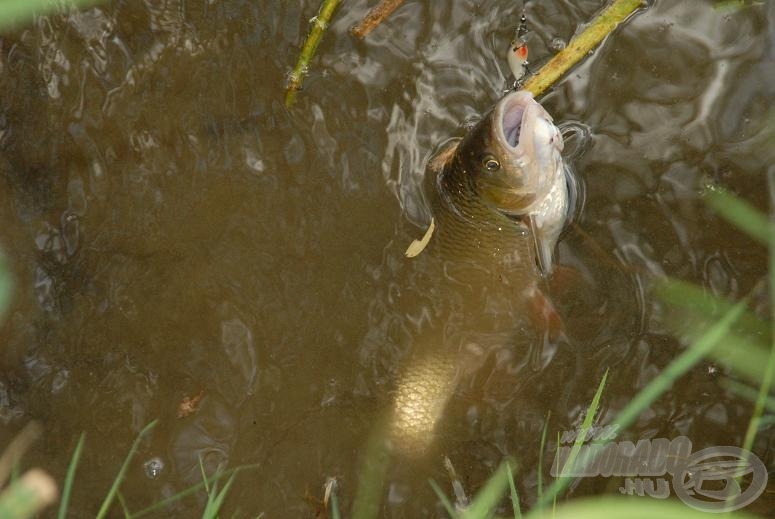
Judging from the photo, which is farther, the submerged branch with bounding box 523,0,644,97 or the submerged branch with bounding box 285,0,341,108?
the submerged branch with bounding box 285,0,341,108

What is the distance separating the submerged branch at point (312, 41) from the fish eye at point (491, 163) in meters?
1.23

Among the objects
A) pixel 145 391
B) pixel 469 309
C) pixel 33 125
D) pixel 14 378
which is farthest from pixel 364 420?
pixel 33 125

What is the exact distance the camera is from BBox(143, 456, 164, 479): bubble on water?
392cm

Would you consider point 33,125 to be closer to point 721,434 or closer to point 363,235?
point 363,235

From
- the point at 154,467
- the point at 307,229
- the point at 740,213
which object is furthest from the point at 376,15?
the point at 154,467

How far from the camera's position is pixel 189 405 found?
397cm

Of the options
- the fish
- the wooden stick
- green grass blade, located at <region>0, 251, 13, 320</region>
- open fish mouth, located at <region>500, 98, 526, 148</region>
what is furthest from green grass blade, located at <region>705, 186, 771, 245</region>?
green grass blade, located at <region>0, 251, 13, 320</region>

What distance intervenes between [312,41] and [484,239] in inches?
53.5

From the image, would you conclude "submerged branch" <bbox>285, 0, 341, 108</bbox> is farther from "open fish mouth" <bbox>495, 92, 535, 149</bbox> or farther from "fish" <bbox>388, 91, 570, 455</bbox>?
"open fish mouth" <bbox>495, 92, 535, 149</bbox>

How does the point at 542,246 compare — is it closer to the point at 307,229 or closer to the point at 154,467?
the point at 307,229

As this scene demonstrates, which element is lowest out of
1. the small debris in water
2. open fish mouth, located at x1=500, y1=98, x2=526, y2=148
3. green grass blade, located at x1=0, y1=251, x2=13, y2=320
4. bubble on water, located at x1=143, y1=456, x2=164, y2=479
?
bubble on water, located at x1=143, y1=456, x2=164, y2=479

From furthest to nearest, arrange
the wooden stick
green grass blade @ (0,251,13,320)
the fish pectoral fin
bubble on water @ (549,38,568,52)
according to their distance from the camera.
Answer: green grass blade @ (0,251,13,320), the wooden stick, bubble on water @ (549,38,568,52), the fish pectoral fin

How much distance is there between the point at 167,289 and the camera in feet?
13.3

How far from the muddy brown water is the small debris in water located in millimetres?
31
